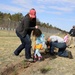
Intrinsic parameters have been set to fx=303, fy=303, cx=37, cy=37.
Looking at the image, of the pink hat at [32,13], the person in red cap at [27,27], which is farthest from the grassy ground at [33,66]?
the pink hat at [32,13]

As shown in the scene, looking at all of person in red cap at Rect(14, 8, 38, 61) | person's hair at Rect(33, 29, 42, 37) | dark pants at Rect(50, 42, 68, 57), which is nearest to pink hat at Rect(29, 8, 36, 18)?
person in red cap at Rect(14, 8, 38, 61)

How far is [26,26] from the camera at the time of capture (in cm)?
1102

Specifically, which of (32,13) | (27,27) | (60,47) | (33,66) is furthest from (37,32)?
(60,47)

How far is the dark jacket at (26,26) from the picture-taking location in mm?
10992

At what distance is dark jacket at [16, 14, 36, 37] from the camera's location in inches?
433

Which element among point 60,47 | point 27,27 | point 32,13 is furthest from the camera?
point 60,47

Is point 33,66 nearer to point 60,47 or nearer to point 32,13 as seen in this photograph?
point 32,13

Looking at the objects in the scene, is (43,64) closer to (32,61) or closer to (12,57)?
(32,61)

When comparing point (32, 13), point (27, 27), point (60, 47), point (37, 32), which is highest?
point (32, 13)

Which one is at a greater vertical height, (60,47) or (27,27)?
(27,27)

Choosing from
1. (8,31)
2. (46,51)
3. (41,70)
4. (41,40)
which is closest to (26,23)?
(41,40)

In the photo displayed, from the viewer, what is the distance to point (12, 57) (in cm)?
1181

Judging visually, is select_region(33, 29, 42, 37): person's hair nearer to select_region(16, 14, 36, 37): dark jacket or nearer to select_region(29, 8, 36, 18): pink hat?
select_region(16, 14, 36, 37): dark jacket

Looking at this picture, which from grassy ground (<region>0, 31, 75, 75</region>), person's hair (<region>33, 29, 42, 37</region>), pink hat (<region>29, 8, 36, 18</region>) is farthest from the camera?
person's hair (<region>33, 29, 42, 37</region>)
